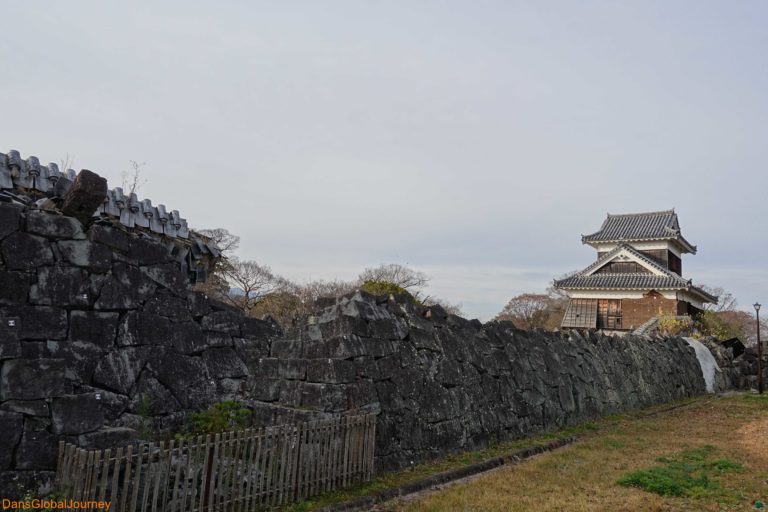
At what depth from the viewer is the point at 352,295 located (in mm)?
8766

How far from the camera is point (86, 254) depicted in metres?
7.12

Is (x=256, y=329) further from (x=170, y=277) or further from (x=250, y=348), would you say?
(x=170, y=277)

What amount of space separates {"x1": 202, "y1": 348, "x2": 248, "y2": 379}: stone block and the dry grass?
3.92 metres

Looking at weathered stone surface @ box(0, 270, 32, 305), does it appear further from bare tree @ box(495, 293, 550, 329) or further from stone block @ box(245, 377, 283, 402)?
bare tree @ box(495, 293, 550, 329)

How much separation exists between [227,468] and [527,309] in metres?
50.3

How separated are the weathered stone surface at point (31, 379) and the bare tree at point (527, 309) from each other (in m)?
48.3

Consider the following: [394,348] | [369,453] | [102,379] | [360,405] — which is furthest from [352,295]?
[102,379]

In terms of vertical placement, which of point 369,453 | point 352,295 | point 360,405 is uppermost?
point 352,295

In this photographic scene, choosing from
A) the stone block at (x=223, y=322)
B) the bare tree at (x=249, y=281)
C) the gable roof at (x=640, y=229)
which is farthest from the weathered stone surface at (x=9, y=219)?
the gable roof at (x=640, y=229)

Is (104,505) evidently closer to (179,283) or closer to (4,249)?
(4,249)

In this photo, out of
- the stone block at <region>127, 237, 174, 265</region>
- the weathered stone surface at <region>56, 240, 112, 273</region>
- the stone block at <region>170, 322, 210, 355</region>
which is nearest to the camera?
the weathered stone surface at <region>56, 240, 112, 273</region>

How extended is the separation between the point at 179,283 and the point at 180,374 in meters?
1.41

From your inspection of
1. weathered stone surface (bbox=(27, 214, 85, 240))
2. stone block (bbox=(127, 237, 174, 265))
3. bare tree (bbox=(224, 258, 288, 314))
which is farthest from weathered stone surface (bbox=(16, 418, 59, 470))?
bare tree (bbox=(224, 258, 288, 314))

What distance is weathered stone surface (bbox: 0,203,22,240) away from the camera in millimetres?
6385
